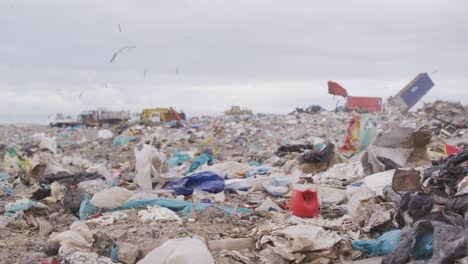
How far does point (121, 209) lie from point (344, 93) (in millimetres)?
16536

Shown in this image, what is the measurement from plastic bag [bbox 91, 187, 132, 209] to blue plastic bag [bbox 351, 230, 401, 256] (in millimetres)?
2081

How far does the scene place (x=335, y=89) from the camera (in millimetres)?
19375

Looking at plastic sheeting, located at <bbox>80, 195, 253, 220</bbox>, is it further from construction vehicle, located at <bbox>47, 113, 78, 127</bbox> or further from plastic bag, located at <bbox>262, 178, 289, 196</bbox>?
construction vehicle, located at <bbox>47, 113, 78, 127</bbox>

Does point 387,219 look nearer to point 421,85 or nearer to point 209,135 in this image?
point 209,135

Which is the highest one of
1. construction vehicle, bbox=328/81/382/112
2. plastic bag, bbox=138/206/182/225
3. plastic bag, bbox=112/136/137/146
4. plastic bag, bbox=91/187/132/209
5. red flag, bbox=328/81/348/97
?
red flag, bbox=328/81/348/97

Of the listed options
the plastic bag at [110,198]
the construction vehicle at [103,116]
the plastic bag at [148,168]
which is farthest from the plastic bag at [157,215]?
the construction vehicle at [103,116]

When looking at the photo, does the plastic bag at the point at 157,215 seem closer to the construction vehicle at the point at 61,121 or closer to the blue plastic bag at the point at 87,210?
the blue plastic bag at the point at 87,210

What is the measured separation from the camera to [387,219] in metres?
3.53

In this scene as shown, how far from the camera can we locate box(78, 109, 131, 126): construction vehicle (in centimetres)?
2931

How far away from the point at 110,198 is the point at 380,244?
229 cm

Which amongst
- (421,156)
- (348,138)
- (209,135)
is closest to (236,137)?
(209,135)

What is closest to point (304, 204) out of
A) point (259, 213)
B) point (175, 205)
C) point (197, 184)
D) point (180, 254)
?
point (259, 213)

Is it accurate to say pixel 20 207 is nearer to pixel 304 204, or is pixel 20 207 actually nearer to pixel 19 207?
pixel 19 207

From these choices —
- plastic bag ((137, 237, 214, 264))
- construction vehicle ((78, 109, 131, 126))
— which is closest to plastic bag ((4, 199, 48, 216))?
plastic bag ((137, 237, 214, 264))
